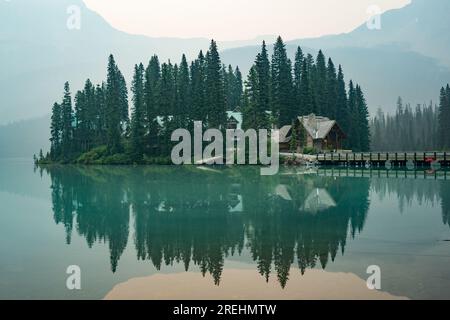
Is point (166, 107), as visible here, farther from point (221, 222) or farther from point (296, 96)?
point (221, 222)

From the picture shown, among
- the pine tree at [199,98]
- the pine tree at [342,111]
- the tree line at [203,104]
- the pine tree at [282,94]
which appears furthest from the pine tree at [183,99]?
the pine tree at [342,111]

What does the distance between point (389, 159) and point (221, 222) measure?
47905 mm

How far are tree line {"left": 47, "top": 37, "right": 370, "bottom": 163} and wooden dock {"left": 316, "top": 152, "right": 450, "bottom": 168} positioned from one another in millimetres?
14541

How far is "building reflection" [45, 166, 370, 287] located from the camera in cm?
1671

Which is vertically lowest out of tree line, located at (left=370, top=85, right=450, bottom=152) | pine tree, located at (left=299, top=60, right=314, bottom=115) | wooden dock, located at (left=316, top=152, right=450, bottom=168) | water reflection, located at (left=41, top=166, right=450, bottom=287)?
water reflection, located at (left=41, top=166, right=450, bottom=287)

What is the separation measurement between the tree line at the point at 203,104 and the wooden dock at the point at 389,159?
1454cm

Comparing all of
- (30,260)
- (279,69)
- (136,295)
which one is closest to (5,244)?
(30,260)

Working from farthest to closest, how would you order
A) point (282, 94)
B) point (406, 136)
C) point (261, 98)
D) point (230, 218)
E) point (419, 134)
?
point (419, 134), point (406, 136), point (282, 94), point (261, 98), point (230, 218)

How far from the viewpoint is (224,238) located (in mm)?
19609

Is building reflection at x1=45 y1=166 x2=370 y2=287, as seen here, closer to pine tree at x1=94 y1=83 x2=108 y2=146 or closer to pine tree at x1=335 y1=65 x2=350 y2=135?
pine tree at x1=335 y1=65 x2=350 y2=135

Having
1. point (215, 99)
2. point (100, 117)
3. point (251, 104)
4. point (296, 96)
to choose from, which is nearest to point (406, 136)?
point (296, 96)

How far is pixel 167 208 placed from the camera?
29.0 metres

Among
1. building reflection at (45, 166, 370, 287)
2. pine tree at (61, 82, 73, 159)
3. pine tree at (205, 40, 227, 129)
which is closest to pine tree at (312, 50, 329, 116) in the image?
pine tree at (205, 40, 227, 129)

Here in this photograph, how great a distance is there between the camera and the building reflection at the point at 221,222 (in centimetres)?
1671
